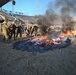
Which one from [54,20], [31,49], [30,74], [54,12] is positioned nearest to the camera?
[30,74]

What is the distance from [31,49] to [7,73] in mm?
4834

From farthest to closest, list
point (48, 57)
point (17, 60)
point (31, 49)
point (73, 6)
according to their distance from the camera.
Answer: point (73, 6)
point (31, 49)
point (48, 57)
point (17, 60)

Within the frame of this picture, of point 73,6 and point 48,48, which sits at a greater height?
point 73,6

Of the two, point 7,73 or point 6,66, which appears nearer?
point 7,73

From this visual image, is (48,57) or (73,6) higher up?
(73,6)

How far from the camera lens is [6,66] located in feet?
26.5

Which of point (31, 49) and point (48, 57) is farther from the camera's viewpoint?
point (31, 49)

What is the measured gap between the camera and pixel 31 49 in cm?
1187

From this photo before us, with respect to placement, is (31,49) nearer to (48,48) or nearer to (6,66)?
(48,48)

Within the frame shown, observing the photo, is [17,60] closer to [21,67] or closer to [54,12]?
[21,67]

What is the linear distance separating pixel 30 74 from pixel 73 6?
556 inches

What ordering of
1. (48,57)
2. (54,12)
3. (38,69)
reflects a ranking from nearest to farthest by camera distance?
(38,69), (48,57), (54,12)

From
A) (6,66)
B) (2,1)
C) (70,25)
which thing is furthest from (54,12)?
(6,66)

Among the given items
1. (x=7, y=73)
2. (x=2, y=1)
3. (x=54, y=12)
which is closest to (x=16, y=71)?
(x=7, y=73)
